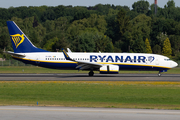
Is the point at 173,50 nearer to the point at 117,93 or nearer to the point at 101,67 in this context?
the point at 101,67

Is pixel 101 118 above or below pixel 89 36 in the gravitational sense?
below

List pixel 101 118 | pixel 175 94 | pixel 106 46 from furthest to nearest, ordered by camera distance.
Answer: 1. pixel 106 46
2. pixel 175 94
3. pixel 101 118

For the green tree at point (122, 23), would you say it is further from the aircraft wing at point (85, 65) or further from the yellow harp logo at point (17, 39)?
the aircraft wing at point (85, 65)

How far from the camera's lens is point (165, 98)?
22719 millimetres

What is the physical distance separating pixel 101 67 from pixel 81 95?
18.4 meters

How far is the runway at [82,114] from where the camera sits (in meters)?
14.6

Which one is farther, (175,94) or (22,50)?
(22,50)

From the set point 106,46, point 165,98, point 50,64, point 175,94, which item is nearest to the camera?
point 165,98

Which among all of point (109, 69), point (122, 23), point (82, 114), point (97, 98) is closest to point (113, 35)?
point (122, 23)

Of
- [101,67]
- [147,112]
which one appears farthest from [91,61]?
[147,112]

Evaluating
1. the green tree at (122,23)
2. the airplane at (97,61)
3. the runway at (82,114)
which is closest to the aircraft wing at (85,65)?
the airplane at (97,61)

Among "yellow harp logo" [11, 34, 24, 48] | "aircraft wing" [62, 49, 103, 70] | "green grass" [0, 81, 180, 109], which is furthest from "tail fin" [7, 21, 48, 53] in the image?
"green grass" [0, 81, 180, 109]

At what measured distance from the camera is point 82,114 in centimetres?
1545

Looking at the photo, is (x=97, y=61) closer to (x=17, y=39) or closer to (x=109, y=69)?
(x=109, y=69)
